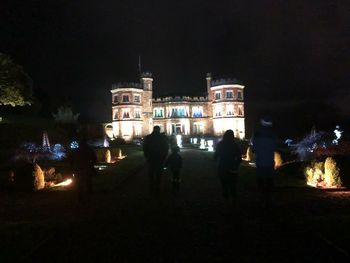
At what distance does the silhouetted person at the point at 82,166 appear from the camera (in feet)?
40.9

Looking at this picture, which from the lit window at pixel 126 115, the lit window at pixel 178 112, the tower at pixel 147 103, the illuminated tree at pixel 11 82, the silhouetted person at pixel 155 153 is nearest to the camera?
the silhouetted person at pixel 155 153

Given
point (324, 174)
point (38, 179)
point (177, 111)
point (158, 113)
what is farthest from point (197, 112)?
point (38, 179)

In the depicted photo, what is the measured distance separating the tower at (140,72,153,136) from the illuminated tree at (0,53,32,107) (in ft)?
94.6

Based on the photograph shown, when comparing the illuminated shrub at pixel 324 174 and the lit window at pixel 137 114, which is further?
Answer: the lit window at pixel 137 114

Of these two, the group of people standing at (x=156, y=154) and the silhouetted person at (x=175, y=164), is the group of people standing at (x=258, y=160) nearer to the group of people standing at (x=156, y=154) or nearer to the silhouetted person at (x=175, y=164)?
the group of people standing at (x=156, y=154)

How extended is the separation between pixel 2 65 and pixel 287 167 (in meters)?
35.7

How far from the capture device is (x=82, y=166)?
41.2ft

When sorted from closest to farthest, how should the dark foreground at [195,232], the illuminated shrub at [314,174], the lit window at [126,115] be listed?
the dark foreground at [195,232] → the illuminated shrub at [314,174] → the lit window at [126,115]

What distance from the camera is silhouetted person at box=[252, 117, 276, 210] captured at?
1036cm

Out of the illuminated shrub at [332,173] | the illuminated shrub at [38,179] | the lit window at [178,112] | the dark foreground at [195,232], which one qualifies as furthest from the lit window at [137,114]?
the dark foreground at [195,232]

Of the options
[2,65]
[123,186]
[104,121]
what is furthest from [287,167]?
[104,121]

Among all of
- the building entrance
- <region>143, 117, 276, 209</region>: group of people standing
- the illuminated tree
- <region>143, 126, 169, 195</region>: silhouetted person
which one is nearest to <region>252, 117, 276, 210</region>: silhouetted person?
<region>143, 117, 276, 209</region>: group of people standing

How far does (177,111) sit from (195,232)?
6907 centimetres

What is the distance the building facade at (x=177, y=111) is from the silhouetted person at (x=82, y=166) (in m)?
60.8
